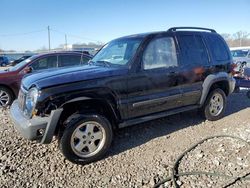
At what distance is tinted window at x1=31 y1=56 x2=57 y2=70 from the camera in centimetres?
814

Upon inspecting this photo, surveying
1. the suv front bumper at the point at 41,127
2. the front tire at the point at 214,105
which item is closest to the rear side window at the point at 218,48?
the front tire at the point at 214,105

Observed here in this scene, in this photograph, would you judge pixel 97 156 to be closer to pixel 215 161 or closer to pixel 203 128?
pixel 215 161

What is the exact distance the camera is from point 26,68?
25.6ft

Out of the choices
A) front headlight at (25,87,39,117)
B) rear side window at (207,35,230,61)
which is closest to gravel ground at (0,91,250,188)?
front headlight at (25,87,39,117)

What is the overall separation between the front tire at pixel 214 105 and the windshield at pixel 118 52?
2.11m

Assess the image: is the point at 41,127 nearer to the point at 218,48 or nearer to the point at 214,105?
the point at 214,105

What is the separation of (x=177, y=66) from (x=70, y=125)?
91.2 inches

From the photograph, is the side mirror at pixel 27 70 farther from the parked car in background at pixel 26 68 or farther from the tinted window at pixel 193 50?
the tinted window at pixel 193 50

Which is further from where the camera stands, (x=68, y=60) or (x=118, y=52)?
(x=68, y=60)

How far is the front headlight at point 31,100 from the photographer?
3.78 metres

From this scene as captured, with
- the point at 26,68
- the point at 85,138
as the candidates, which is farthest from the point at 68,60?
the point at 85,138

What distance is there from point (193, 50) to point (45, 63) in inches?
189

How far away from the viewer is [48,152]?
4.43m

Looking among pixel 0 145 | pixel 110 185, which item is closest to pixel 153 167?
pixel 110 185
